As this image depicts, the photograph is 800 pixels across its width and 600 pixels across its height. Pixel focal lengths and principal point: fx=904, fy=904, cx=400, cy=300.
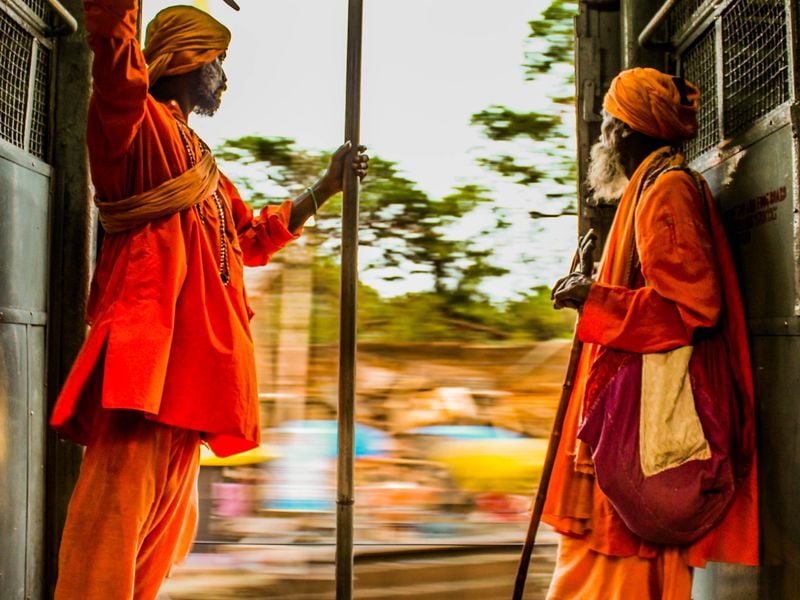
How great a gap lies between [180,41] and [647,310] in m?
1.55

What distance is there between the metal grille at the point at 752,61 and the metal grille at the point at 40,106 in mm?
2261

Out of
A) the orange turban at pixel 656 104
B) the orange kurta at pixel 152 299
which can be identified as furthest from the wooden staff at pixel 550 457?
the orange kurta at pixel 152 299

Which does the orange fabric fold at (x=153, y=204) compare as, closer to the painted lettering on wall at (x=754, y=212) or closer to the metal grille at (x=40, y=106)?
the metal grille at (x=40, y=106)

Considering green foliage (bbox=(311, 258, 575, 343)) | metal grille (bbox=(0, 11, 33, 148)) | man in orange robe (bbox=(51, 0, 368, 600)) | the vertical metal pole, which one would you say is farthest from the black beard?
green foliage (bbox=(311, 258, 575, 343))

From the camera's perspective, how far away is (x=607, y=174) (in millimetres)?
2975

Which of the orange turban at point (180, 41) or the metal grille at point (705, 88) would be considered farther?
the metal grille at point (705, 88)

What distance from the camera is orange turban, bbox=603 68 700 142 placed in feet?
9.05

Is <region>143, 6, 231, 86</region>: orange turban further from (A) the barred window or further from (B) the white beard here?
(B) the white beard

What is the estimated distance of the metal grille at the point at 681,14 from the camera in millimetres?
3244

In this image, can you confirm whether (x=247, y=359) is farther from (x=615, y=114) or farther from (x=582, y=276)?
(x=615, y=114)

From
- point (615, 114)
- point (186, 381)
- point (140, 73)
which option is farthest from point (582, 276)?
point (140, 73)

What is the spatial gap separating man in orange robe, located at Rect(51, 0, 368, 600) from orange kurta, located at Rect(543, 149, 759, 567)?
102 centimetres

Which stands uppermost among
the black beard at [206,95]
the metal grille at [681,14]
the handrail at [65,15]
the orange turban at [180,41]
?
the metal grille at [681,14]

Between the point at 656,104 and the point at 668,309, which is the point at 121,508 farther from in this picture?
the point at 656,104
